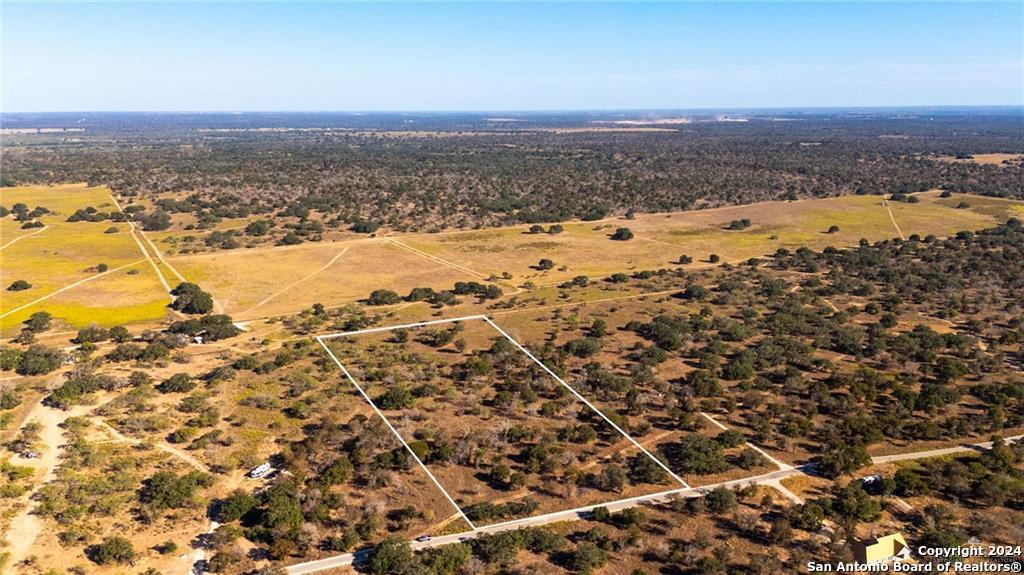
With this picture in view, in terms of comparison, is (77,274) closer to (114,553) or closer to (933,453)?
(114,553)

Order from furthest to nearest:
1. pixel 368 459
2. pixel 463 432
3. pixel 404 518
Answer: pixel 463 432 → pixel 368 459 → pixel 404 518

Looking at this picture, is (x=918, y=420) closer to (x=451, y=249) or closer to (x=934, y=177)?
(x=451, y=249)

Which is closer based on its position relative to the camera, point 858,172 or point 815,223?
point 815,223

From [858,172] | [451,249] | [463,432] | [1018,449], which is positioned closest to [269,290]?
[451,249]

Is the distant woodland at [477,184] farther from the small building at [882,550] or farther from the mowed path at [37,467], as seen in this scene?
the small building at [882,550]

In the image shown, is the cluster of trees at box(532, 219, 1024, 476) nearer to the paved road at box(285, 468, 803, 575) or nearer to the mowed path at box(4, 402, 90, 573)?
the paved road at box(285, 468, 803, 575)

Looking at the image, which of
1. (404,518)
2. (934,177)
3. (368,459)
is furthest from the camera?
(934,177)

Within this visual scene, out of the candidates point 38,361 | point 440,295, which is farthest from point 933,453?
point 38,361
